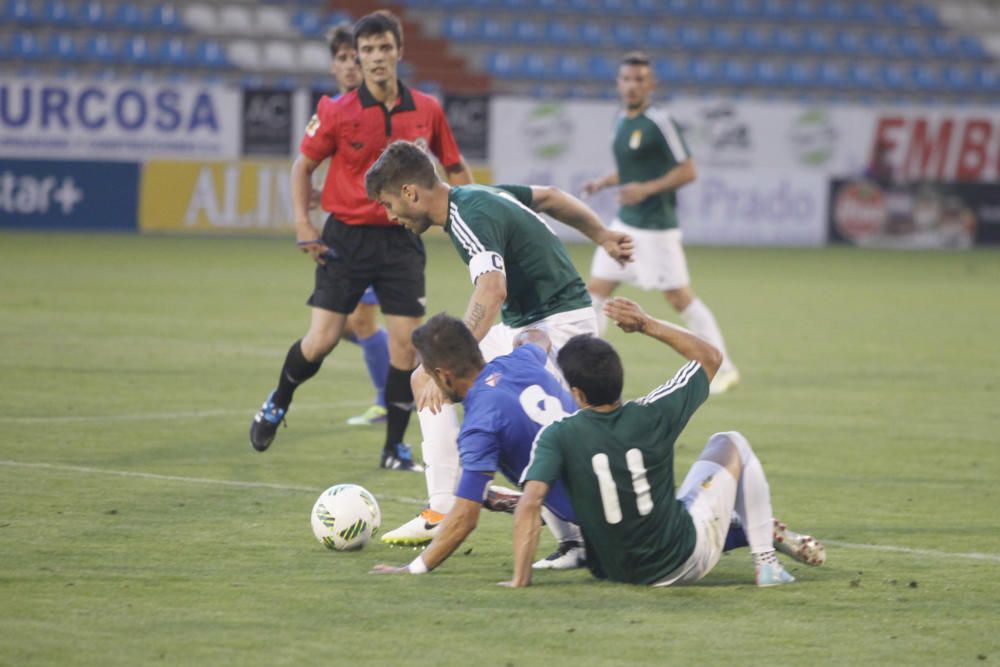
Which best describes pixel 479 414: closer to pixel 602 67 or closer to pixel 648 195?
pixel 648 195

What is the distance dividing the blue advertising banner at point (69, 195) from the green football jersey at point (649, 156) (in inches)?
594

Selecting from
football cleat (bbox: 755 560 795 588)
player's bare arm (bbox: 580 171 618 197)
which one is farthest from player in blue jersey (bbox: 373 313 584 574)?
player's bare arm (bbox: 580 171 618 197)

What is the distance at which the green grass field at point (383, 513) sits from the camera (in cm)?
490

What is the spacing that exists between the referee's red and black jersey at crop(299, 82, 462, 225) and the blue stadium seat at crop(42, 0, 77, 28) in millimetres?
22318

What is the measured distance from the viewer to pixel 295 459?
850 cm

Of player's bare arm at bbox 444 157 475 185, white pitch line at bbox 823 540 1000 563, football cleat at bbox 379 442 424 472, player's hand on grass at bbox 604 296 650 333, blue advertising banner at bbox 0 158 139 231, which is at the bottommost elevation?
blue advertising banner at bbox 0 158 139 231

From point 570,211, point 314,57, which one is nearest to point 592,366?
point 570,211

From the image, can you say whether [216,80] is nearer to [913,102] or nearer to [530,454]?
[913,102]

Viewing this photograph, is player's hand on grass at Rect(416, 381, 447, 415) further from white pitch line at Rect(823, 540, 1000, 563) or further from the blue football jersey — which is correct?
white pitch line at Rect(823, 540, 1000, 563)

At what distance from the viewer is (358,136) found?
8328 millimetres

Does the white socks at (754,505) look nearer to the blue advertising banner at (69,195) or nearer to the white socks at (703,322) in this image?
the white socks at (703,322)

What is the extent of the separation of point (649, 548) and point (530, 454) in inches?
22.3

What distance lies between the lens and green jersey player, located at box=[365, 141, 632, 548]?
6.12 m

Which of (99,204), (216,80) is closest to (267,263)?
(99,204)
